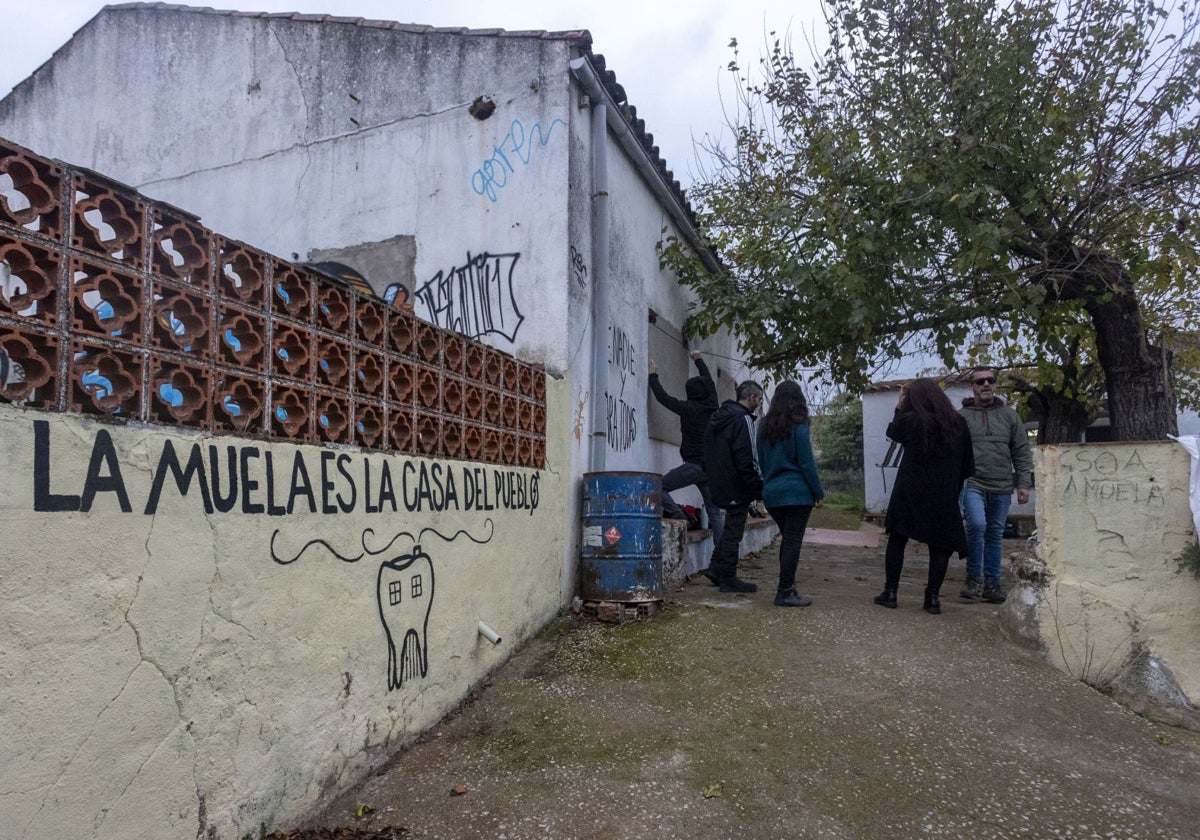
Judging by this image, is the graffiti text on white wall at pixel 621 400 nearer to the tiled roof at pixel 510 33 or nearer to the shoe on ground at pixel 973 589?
the tiled roof at pixel 510 33

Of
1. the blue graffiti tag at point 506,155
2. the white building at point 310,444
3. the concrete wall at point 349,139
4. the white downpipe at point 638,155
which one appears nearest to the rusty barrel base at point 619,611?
the white building at point 310,444

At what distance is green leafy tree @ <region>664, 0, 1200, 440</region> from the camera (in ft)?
18.2

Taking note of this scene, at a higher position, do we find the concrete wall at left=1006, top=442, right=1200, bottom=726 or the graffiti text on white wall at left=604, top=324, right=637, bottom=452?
the graffiti text on white wall at left=604, top=324, right=637, bottom=452

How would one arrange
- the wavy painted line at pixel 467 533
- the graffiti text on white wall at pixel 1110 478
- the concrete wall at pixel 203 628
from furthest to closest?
the graffiti text on white wall at pixel 1110 478
the wavy painted line at pixel 467 533
the concrete wall at pixel 203 628

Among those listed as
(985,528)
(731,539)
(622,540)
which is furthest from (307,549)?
(985,528)

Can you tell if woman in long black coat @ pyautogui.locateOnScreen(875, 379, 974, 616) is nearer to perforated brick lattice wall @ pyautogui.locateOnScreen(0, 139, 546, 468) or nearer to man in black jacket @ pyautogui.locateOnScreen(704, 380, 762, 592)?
man in black jacket @ pyautogui.locateOnScreen(704, 380, 762, 592)

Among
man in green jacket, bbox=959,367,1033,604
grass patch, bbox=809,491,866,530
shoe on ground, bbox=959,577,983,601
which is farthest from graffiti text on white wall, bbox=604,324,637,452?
grass patch, bbox=809,491,866,530

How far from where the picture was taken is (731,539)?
577 cm

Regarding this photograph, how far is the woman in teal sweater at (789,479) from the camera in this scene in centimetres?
521

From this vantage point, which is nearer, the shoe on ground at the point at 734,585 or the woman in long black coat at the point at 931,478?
the woman in long black coat at the point at 931,478

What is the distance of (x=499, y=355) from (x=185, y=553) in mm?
2289

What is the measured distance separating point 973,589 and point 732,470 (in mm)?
2048

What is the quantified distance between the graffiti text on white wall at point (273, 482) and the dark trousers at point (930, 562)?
294 centimetres

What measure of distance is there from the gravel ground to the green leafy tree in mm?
2843
